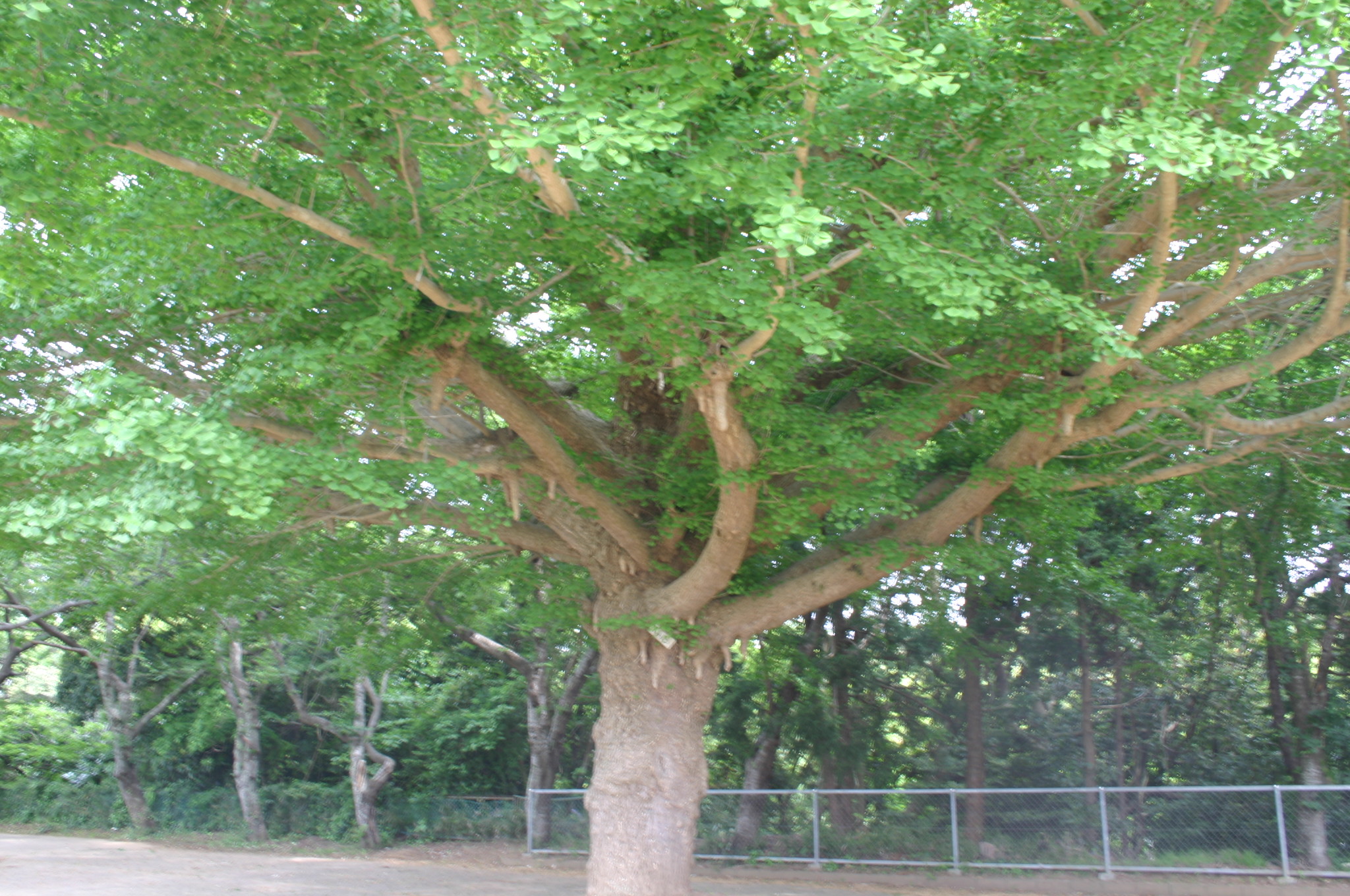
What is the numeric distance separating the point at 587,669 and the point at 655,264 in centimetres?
1281

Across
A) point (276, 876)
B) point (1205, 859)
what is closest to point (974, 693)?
point (1205, 859)

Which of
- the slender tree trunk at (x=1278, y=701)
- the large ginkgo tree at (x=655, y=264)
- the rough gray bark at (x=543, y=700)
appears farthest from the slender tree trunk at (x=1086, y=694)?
the rough gray bark at (x=543, y=700)

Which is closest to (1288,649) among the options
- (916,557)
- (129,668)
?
(916,557)

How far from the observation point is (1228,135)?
17.2 ft

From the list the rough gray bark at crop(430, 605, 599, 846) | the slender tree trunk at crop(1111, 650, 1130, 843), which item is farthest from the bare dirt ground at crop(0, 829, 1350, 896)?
the slender tree trunk at crop(1111, 650, 1130, 843)

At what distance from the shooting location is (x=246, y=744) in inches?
798

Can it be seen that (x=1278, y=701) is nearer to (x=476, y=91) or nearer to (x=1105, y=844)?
(x=1105, y=844)

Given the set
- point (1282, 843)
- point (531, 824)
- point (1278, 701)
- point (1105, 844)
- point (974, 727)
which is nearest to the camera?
point (1282, 843)

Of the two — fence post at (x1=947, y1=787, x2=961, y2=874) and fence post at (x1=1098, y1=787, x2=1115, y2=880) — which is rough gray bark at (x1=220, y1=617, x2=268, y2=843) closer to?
fence post at (x1=947, y1=787, x2=961, y2=874)

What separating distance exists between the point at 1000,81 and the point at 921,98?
69cm

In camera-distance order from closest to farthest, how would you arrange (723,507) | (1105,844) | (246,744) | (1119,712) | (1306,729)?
(723,507) → (1105,844) → (1306,729) → (1119,712) → (246,744)

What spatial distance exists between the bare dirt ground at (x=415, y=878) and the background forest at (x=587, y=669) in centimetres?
166

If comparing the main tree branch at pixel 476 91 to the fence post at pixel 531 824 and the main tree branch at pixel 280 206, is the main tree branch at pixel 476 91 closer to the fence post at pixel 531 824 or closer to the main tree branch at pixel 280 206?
the main tree branch at pixel 280 206

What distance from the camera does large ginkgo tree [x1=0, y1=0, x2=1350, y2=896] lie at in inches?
226
